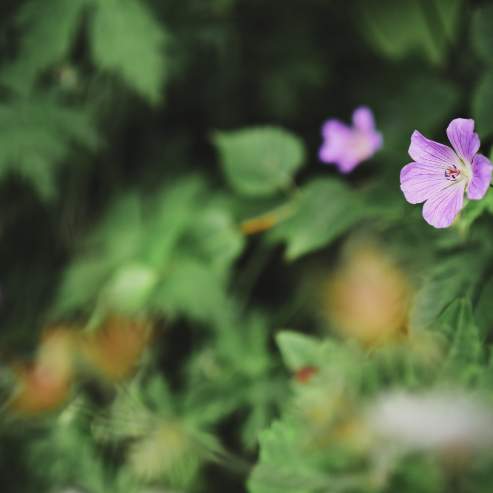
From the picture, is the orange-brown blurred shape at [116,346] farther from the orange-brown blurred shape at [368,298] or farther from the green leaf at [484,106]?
the green leaf at [484,106]

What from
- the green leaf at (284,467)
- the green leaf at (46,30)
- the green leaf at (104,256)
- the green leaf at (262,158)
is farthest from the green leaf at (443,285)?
the green leaf at (46,30)

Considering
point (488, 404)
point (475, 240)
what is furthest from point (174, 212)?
point (488, 404)

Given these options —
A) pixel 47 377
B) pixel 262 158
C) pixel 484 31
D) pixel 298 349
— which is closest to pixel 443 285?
pixel 298 349

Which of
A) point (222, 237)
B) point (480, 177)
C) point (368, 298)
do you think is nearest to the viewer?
point (480, 177)

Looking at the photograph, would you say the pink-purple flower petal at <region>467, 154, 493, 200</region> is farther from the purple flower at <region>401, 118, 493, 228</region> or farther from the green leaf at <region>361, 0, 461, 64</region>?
the green leaf at <region>361, 0, 461, 64</region>

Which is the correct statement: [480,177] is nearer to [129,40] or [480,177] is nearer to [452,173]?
[452,173]

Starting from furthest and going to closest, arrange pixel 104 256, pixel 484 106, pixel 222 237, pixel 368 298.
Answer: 1. pixel 104 256
2. pixel 222 237
3. pixel 368 298
4. pixel 484 106

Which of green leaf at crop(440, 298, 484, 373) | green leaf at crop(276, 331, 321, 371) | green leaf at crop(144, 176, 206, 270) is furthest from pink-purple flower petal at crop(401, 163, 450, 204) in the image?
green leaf at crop(144, 176, 206, 270)
